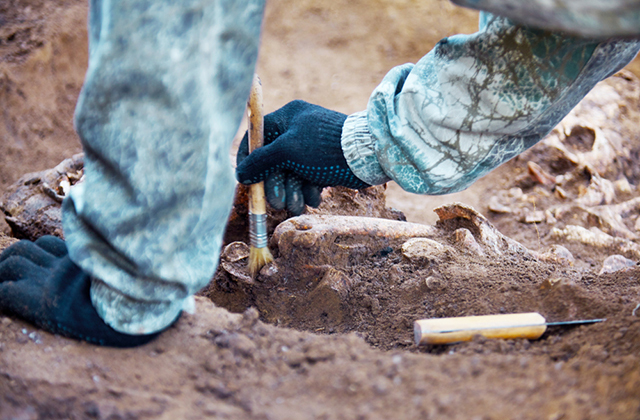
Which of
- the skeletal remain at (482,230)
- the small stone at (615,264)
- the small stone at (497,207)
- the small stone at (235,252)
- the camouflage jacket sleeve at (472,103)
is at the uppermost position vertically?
the camouflage jacket sleeve at (472,103)

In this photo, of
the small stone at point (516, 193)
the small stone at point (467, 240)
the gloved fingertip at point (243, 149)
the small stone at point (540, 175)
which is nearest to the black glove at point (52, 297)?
the gloved fingertip at point (243, 149)

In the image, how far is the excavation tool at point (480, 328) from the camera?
1270 millimetres

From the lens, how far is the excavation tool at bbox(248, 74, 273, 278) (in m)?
1.91

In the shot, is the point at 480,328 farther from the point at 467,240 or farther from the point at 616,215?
the point at 616,215

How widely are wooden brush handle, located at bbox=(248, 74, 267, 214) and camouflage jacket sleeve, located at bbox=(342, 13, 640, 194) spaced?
1.32 ft

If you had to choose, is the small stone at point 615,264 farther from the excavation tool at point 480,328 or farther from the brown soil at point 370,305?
the excavation tool at point 480,328

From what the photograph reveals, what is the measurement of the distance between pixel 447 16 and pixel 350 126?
4.65 meters

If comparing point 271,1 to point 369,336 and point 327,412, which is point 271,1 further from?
point 327,412

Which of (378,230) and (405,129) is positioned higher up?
(405,129)

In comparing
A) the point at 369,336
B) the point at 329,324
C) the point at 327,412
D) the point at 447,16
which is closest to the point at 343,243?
the point at 329,324

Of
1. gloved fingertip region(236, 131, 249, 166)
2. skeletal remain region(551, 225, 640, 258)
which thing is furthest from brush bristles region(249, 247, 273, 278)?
skeletal remain region(551, 225, 640, 258)

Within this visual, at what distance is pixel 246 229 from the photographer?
2365 mm

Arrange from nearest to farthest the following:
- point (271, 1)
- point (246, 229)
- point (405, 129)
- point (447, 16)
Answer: point (405, 129)
point (246, 229)
point (447, 16)
point (271, 1)

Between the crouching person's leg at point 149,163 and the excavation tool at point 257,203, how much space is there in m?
0.75
